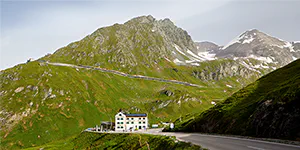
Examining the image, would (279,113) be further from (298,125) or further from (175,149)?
(175,149)

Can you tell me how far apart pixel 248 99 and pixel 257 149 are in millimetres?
47240

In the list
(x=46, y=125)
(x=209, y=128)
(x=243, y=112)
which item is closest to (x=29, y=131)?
(x=46, y=125)

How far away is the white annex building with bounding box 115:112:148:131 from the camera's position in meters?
160

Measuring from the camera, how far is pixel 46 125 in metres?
195

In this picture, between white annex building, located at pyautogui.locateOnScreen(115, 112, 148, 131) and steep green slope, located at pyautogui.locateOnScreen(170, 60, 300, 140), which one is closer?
steep green slope, located at pyautogui.locateOnScreen(170, 60, 300, 140)

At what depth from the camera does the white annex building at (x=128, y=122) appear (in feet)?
527

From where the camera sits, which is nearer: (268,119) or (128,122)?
(268,119)

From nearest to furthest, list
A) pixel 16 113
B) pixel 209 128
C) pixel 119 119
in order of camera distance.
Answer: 1. pixel 209 128
2. pixel 119 119
3. pixel 16 113

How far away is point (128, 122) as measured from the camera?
163 metres

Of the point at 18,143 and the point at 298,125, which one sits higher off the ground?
the point at 298,125

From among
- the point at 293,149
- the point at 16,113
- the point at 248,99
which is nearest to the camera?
the point at 293,149

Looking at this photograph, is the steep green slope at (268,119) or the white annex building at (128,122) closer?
the steep green slope at (268,119)

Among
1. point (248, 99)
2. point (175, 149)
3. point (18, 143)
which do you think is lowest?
point (18, 143)

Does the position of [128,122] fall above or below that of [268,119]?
below
